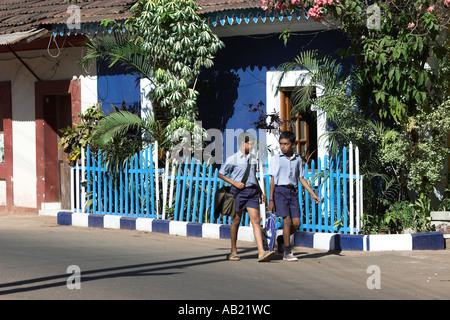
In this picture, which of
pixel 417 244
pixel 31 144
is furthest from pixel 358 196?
pixel 31 144

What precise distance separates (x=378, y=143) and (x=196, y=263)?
3.63 m

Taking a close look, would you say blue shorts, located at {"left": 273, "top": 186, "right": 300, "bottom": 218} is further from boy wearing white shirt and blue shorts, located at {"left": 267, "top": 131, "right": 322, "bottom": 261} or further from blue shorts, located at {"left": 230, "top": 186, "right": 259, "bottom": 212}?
blue shorts, located at {"left": 230, "top": 186, "right": 259, "bottom": 212}

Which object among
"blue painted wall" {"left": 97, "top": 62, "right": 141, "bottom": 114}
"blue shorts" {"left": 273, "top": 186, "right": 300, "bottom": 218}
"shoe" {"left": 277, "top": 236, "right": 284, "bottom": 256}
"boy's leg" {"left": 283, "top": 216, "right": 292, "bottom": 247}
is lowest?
"shoe" {"left": 277, "top": 236, "right": 284, "bottom": 256}

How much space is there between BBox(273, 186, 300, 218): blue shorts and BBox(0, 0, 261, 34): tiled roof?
3.92 m

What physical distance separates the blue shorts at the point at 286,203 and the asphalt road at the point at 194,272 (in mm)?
584

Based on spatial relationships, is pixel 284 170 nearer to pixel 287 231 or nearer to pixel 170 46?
pixel 287 231

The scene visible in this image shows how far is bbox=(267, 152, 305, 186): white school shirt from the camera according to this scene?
9805 millimetres

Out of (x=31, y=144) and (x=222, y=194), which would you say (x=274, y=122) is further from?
(x=31, y=144)

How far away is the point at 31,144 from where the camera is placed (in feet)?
53.2

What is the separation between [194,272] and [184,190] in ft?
12.2

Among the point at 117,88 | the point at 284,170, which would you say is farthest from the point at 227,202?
the point at 117,88

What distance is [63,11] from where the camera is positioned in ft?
48.8

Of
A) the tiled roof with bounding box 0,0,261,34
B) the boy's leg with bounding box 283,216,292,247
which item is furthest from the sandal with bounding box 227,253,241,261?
the tiled roof with bounding box 0,0,261,34
